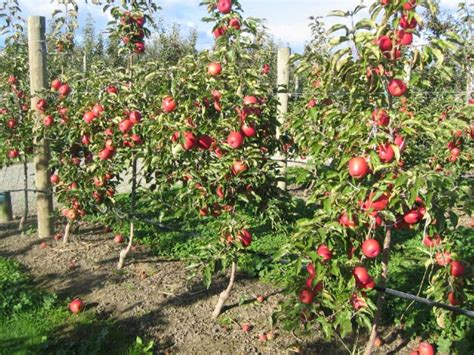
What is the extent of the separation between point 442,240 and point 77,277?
3.33 meters

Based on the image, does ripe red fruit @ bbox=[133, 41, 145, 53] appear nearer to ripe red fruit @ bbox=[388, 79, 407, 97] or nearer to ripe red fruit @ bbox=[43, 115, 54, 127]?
ripe red fruit @ bbox=[43, 115, 54, 127]

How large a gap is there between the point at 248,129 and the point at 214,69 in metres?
0.44

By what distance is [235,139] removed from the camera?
284 centimetres

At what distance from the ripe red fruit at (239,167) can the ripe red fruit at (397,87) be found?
1.01 meters

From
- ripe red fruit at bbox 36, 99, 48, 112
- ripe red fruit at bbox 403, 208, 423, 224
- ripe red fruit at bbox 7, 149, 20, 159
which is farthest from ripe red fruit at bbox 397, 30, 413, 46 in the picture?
ripe red fruit at bbox 7, 149, 20, 159

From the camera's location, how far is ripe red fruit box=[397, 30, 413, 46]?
2178 mm

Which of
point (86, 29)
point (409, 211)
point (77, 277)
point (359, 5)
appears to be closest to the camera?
point (359, 5)

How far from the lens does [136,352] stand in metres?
3.17

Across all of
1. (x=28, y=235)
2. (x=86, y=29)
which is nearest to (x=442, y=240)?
(x=28, y=235)

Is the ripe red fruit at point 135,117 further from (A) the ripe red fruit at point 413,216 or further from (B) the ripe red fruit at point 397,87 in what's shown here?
(A) the ripe red fruit at point 413,216

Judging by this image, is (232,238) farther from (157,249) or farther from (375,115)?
(157,249)

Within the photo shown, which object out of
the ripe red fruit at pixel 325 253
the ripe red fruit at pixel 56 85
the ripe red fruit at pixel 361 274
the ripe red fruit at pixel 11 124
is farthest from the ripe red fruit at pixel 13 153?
the ripe red fruit at pixel 361 274

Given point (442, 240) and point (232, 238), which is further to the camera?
point (232, 238)

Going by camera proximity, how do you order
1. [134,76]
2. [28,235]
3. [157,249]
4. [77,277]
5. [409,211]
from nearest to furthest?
1. [409,211]
2. [134,76]
3. [77,277]
4. [157,249]
5. [28,235]
